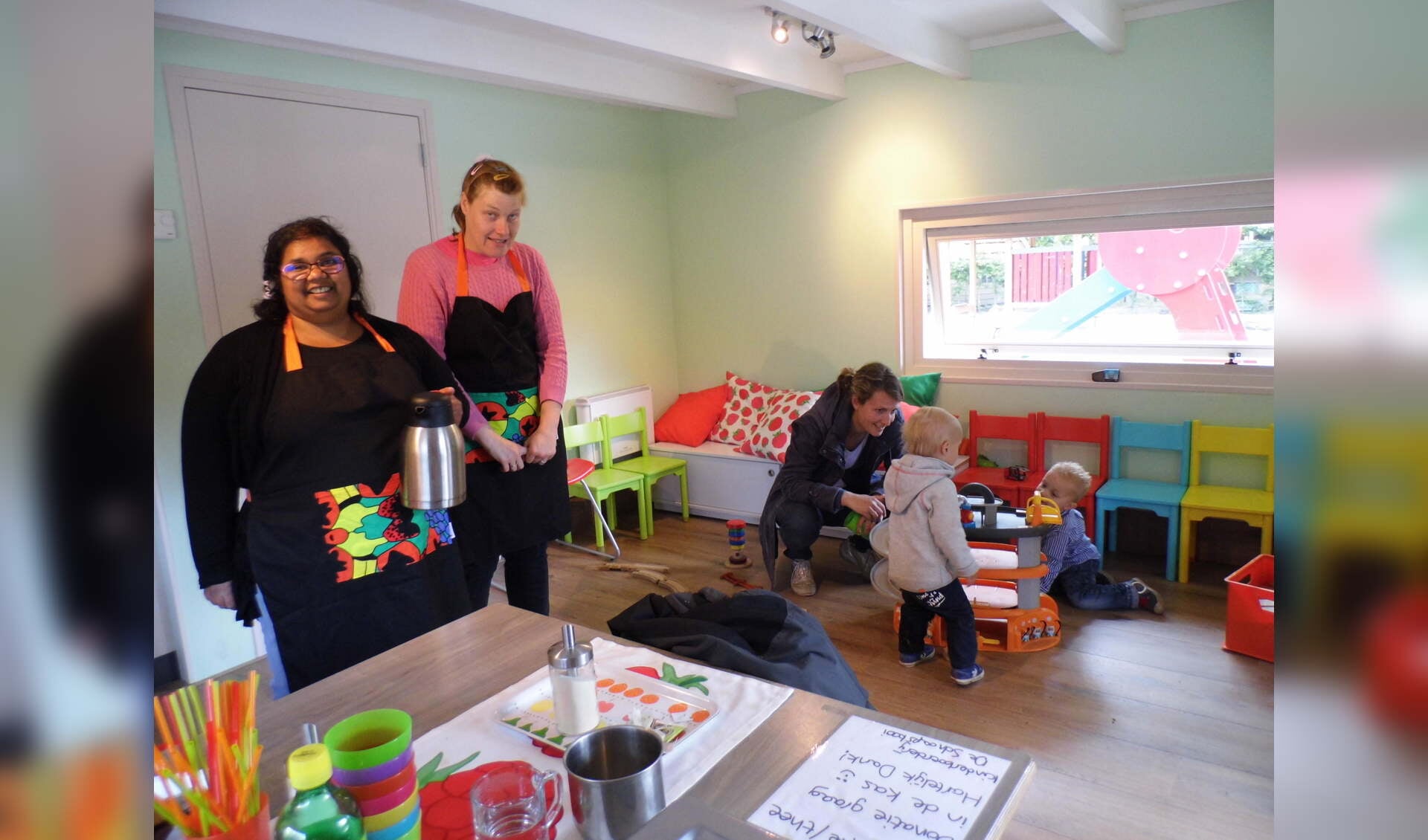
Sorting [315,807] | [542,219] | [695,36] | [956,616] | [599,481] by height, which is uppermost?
[695,36]

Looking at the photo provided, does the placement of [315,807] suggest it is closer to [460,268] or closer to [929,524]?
[460,268]

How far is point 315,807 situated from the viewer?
2.62 feet

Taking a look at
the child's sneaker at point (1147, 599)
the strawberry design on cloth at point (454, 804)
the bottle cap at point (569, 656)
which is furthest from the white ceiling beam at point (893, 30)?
the strawberry design on cloth at point (454, 804)

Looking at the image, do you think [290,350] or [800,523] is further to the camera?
[800,523]

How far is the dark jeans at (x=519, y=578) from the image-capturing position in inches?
91.0

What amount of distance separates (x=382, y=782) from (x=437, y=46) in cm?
319

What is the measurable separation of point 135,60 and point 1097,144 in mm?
4215

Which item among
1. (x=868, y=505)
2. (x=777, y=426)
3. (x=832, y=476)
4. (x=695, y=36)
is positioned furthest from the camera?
(x=777, y=426)

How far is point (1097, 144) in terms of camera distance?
3.78m

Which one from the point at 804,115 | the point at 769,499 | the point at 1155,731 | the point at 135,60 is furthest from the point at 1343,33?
the point at 804,115

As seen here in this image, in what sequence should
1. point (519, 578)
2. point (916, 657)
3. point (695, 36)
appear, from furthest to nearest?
point (695, 36) < point (916, 657) < point (519, 578)

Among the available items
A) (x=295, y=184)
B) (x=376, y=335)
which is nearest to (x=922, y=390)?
(x=295, y=184)

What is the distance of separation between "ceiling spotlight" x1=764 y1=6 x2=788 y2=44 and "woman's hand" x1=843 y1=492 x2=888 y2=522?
1.90 meters

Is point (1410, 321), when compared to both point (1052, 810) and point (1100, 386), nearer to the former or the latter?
point (1052, 810)
